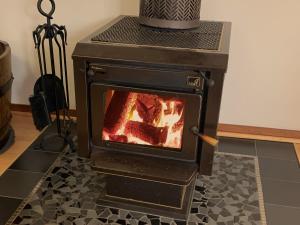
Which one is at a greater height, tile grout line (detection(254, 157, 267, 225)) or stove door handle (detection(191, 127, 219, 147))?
stove door handle (detection(191, 127, 219, 147))

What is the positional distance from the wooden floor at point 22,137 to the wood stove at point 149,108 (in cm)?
58

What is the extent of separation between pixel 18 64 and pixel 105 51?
1.10 meters

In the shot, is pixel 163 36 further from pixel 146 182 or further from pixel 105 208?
pixel 105 208

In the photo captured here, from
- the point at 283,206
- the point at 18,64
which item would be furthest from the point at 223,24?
the point at 18,64

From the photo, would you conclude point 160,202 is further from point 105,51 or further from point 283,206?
point 105,51

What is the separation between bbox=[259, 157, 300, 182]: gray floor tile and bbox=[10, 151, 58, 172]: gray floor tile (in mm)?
1078

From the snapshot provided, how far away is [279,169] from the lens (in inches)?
69.9

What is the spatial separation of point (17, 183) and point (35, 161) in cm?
19

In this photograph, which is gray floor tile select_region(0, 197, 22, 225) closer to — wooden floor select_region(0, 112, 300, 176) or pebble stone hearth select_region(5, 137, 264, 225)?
Result: pebble stone hearth select_region(5, 137, 264, 225)

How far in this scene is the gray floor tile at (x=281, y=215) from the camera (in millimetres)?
1439

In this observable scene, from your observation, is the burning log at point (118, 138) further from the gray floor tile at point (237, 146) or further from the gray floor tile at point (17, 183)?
the gray floor tile at point (237, 146)

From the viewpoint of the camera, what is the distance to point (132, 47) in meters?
1.26

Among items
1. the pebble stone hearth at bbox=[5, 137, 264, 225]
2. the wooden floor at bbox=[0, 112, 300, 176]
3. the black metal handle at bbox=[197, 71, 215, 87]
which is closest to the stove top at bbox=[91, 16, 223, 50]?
the black metal handle at bbox=[197, 71, 215, 87]

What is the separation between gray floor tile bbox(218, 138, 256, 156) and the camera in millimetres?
1919
